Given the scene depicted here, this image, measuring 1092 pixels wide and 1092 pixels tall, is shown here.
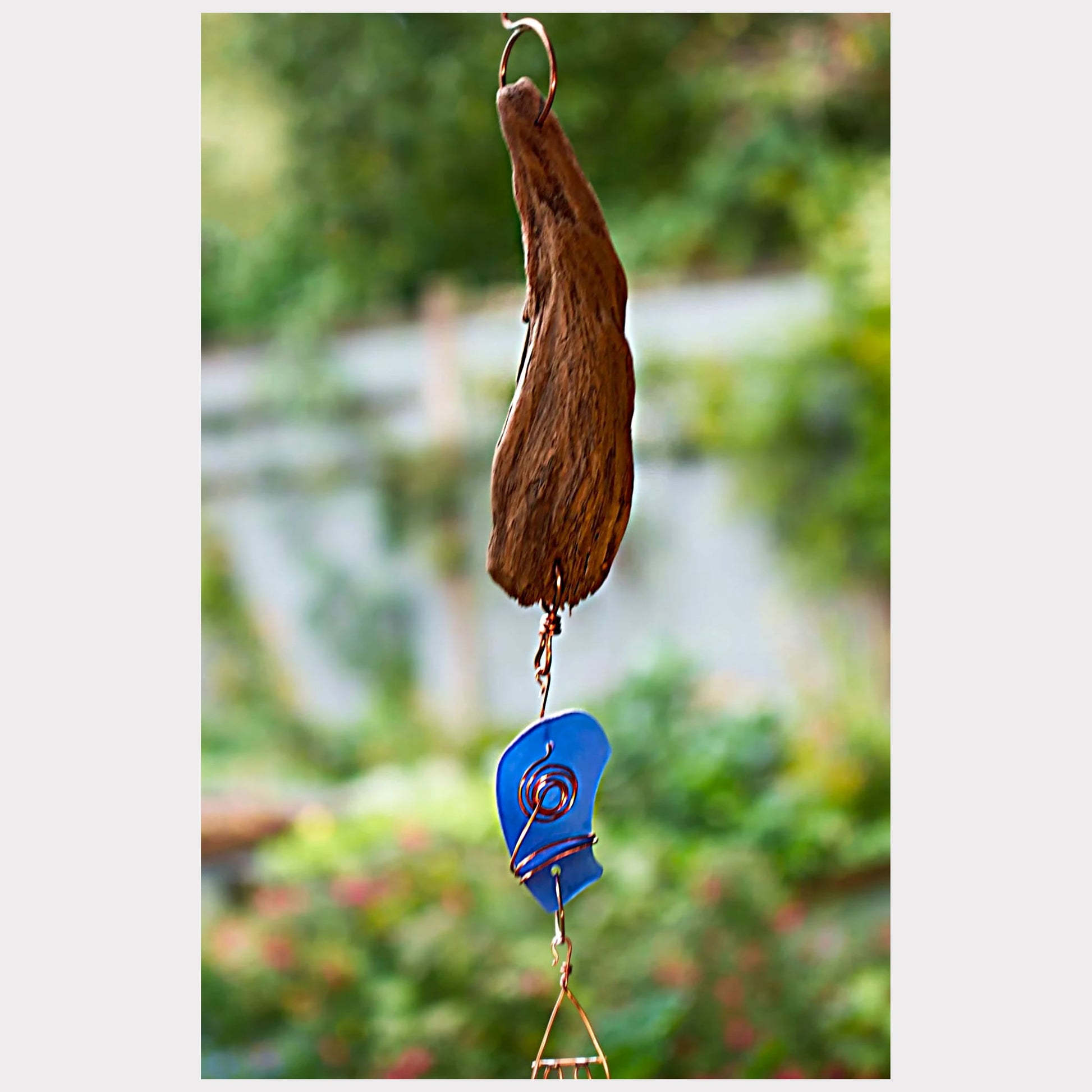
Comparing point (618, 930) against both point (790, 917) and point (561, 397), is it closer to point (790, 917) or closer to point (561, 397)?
point (790, 917)

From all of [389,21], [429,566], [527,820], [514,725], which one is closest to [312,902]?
[514,725]

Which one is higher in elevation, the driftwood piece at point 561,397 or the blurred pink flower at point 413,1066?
the driftwood piece at point 561,397

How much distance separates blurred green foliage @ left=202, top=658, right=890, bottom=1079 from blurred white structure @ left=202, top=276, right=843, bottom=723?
0.86 ft

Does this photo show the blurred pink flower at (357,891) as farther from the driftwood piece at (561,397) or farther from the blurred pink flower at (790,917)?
the driftwood piece at (561,397)

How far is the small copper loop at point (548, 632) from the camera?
820mm

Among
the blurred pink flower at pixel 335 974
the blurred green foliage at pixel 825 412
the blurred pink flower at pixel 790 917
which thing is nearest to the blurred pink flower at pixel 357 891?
the blurred pink flower at pixel 335 974

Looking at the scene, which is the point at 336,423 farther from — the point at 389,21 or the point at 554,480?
the point at 554,480

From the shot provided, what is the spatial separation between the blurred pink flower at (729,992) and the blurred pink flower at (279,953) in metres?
0.87

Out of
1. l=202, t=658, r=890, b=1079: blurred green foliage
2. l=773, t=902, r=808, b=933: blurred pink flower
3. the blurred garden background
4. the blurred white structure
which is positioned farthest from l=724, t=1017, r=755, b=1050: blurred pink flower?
the blurred white structure

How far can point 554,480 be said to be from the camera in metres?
0.80

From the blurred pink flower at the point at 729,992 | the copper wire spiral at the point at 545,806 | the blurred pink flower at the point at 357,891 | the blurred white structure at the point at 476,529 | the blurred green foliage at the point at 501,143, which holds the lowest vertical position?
the copper wire spiral at the point at 545,806

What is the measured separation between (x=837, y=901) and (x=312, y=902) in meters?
1.21

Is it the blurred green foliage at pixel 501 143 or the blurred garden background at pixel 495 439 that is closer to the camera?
the blurred garden background at pixel 495 439

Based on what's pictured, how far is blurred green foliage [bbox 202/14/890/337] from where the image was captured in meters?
2.77
